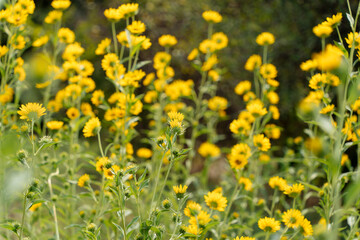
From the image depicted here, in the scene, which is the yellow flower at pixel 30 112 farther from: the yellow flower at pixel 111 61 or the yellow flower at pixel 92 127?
the yellow flower at pixel 111 61

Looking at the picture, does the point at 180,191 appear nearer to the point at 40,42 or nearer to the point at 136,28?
the point at 136,28

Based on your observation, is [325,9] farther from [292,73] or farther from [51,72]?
[51,72]

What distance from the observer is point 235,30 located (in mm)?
4367

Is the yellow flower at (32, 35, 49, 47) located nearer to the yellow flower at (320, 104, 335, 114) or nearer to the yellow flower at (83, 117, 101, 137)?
the yellow flower at (83, 117, 101, 137)

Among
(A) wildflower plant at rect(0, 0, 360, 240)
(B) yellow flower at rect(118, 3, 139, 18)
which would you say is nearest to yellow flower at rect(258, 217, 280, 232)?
(A) wildflower plant at rect(0, 0, 360, 240)

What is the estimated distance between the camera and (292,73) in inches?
159

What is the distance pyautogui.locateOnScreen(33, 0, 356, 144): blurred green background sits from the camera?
12.8 ft

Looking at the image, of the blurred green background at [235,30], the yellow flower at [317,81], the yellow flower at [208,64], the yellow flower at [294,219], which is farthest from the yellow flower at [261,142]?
the blurred green background at [235,30]

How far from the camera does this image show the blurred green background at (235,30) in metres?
3.91

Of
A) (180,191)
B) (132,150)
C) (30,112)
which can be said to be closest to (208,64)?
(132,150)

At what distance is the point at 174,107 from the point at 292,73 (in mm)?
1793

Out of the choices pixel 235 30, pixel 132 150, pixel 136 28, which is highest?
pixel 136 28

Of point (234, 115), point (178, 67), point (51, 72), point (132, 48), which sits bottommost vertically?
point (234, 115)

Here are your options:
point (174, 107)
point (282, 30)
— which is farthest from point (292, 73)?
point (174, 107)
